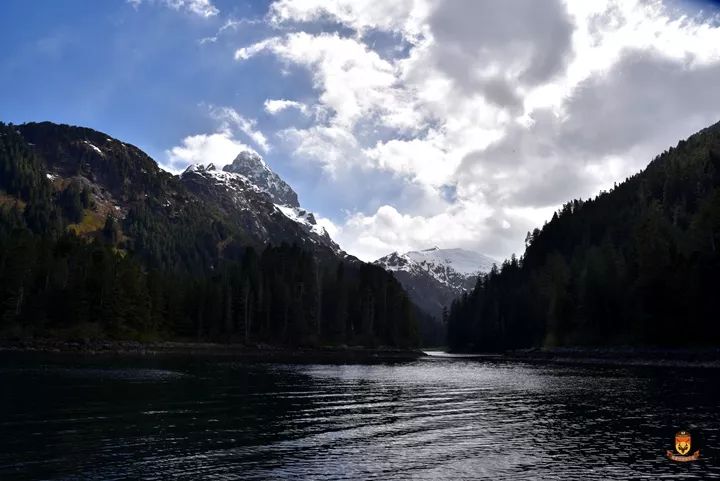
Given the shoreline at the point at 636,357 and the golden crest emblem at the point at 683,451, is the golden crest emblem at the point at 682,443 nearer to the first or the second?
the golden crest emblem at the point at 683,451

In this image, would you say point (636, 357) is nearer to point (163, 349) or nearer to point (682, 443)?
point (682, 443)

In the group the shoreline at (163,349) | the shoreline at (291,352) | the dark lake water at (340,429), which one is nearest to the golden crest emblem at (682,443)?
the dark lake water at (340,429)

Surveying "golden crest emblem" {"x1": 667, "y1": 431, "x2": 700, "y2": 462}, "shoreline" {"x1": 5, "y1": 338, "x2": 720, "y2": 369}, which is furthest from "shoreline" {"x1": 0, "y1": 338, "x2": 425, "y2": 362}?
"golden crest emblem" {"x1": 667, "y1": 431, "x2": 700, "y2": 462}

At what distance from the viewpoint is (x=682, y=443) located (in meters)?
29.3

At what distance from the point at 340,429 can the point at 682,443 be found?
758 inches

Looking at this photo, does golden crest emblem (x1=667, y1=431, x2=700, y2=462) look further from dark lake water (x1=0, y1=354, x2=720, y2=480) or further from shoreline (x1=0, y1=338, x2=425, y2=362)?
shoreline (x1=0, y1=338, x2=425, y2=362)

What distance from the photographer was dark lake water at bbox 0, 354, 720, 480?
2502 cm

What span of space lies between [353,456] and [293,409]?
1656 cm

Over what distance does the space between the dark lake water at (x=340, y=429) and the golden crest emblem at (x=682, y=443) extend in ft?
2.91

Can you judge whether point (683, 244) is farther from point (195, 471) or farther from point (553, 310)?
point (195, 471)

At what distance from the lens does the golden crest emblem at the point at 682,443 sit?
2831 cm

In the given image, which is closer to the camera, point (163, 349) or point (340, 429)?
point (340, 429)

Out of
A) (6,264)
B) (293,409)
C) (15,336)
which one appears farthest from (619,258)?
(6,264)

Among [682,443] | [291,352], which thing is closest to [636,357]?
[291,352]
